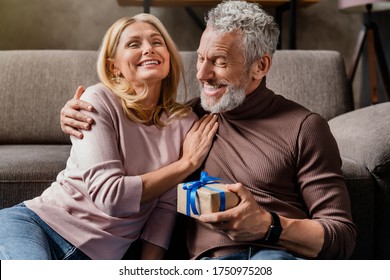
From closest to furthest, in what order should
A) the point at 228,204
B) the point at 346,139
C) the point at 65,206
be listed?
the point at 228,204 < the point at 65,206 < the point at 346,139

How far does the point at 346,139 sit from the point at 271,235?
699 mm

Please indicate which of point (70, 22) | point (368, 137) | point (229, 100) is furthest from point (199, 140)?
point (70, 22)

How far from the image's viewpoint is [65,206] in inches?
48.6

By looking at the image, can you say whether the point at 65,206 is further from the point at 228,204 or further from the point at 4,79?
the point at 4,79

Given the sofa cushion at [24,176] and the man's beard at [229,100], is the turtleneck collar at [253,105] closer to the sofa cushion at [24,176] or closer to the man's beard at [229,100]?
the man's beard at [229,100]

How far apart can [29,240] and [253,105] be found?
23.7 inches

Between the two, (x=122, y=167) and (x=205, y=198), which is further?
(x=122, y=167)

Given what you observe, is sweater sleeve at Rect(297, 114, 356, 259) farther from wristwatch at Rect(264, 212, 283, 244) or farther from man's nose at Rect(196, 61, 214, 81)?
man's nose at Rect(196, 61, 214, 81)

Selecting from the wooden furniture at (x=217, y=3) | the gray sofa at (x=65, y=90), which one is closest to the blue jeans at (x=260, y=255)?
the gray sofa at (x=65, y=90)

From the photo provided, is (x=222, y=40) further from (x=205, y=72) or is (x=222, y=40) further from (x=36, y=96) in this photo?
(x=36, y=96)

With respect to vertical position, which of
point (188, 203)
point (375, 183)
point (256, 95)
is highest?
point (256, 95)

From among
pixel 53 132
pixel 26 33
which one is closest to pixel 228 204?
pixel 53 132

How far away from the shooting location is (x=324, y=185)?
46.5 inches

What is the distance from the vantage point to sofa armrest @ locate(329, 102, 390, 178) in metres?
1.51
